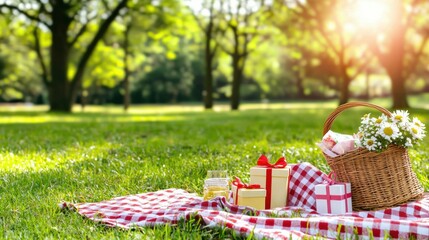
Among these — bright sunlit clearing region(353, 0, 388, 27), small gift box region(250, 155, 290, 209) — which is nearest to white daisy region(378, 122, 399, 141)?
small gift box region(250, 155, 290, 209)

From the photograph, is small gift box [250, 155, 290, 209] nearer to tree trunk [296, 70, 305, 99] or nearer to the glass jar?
the glass jar

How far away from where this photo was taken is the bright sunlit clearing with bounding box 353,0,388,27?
2484 centimetres

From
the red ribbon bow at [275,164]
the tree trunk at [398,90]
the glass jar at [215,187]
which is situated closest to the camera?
the glass jar at [215,187]

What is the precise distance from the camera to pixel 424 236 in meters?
3.42

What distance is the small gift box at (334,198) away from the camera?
4332 millimetres

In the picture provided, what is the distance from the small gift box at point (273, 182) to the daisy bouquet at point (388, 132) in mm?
713

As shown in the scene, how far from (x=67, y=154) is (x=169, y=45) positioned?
2483cm

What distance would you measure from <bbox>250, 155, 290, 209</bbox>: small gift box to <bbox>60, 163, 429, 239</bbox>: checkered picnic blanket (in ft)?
0.57

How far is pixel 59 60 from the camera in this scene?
81.7 ft

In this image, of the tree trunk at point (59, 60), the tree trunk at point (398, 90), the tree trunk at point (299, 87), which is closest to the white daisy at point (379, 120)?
the tree trunk at point (398, 90)

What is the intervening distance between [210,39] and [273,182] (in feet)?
104

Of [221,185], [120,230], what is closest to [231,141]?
[221,185]

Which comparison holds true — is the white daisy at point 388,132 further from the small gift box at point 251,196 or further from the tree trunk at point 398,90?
the tree trunk at point 398,90

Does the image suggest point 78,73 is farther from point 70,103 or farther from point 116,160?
point 116,160
